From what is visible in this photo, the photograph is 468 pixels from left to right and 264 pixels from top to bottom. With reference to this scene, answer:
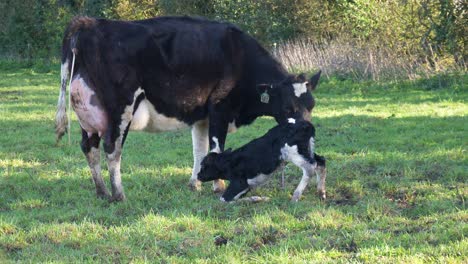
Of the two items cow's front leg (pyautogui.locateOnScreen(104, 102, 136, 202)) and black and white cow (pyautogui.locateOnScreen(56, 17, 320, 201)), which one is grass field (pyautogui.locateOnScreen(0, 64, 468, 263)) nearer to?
cow's front leg (pyautogui.locateOnScreen(104, 102, 136, 202))

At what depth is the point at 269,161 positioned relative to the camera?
8.24 meters

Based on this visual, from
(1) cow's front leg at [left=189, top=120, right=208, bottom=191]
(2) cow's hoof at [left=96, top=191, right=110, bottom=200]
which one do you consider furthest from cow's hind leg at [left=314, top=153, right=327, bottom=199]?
(2) cow's hoof at [left=96, top=191, right=110, bottom=200]

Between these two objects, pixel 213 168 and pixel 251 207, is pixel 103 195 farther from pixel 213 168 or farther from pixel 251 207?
pixel 251 207

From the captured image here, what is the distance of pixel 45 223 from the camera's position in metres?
7.11

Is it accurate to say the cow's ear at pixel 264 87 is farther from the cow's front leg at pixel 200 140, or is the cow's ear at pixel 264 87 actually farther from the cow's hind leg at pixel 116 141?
the cow's hind leg at pixel 116 141

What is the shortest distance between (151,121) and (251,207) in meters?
1.84

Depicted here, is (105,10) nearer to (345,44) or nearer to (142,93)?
(345,44)

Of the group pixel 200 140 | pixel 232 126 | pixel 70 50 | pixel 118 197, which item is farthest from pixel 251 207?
pixel 70 50

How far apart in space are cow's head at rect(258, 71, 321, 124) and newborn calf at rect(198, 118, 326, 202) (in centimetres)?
38

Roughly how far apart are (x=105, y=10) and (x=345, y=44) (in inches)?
573

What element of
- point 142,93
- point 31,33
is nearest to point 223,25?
point 142,93

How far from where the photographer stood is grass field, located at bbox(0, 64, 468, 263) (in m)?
5.98

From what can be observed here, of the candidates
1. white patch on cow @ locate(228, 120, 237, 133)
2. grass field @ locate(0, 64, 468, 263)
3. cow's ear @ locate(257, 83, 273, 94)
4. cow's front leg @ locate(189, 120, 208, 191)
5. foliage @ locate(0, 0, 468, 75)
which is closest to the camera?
grass field @ locate(0, 64, 468, 263)

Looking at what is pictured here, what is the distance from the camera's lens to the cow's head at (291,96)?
28.9 ft
